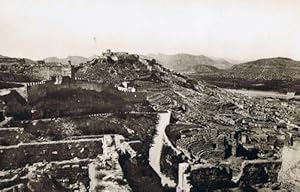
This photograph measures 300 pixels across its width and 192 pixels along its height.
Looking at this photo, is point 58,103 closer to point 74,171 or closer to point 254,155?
point 74,171

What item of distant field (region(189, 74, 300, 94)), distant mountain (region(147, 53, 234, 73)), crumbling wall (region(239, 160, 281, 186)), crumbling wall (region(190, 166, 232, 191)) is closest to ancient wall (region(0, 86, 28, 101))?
distant mountain (region(147, 53, 234, 73))

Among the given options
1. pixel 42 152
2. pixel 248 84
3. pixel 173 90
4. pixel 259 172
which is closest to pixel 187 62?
pixel 173 90

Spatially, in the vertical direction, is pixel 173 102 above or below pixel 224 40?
below

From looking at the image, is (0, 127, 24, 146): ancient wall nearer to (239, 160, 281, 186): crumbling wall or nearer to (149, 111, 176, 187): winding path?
(149, 111, 176, 187): winding path

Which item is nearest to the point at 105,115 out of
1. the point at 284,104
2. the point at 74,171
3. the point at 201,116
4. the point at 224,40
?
the point at 74,171

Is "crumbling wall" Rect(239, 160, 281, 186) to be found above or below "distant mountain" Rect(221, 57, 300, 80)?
below

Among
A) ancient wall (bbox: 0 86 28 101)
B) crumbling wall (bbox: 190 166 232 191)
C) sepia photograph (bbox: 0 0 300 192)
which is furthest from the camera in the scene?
ancient wall (bbox: 0 86 28 101)

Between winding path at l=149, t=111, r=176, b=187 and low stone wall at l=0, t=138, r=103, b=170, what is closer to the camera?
low stone wall at l=0, t=138, r=103, b=170

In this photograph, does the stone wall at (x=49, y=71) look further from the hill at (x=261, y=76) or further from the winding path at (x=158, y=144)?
the hill at (x=261, y=76)
